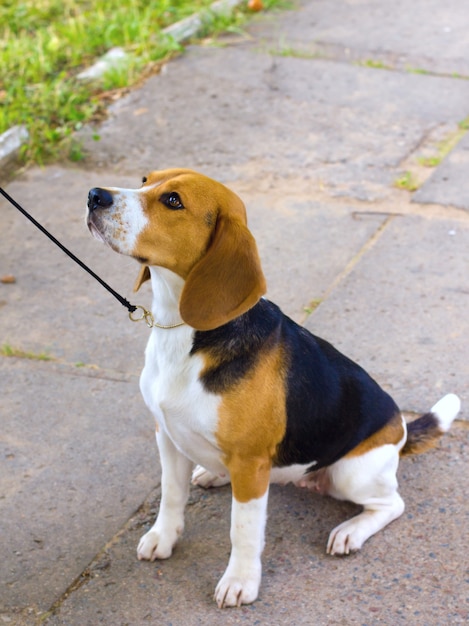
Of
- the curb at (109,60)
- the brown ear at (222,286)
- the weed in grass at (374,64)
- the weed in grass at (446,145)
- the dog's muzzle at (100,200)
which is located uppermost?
the dog's muzzle at (100,200)

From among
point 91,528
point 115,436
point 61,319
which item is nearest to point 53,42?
point 61,319

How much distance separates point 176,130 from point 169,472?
4.11m

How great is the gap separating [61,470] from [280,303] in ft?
5.59

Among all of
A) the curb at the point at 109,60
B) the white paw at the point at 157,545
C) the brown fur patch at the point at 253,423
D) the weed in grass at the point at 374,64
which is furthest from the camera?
the weed in grass at the point at 374,64

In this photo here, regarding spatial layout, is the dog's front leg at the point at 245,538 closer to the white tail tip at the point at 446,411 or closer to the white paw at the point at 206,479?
the white paw at the point at 206,479

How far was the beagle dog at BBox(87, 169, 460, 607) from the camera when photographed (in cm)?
297

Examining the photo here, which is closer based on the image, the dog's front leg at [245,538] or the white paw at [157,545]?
the dog's front leg at [245,538]

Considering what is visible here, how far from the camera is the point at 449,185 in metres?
6.07

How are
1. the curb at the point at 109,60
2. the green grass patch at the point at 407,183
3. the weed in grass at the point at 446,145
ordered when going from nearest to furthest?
the green grass patch at the point at 407,183 < the weed in grass at the point at 446,145 < the curb at the point at 109,60

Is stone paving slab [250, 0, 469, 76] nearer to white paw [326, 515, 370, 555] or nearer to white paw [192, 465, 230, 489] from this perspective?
white paw [192, 465, 230, 489]

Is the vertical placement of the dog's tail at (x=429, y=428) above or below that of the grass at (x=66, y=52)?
below

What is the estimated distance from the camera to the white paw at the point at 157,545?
345 centimetres

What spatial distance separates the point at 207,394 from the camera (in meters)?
3.10

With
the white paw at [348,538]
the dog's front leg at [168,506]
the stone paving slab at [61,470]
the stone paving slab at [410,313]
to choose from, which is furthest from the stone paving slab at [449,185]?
the dog's front leg at [168,506]
